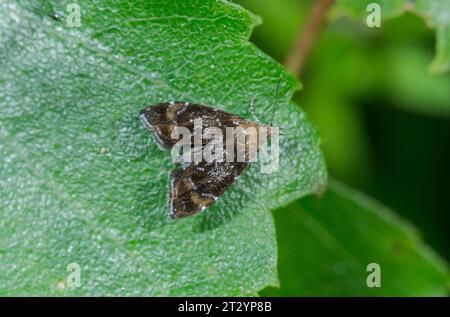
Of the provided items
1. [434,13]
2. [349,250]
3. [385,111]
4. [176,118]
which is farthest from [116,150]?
[385,111]

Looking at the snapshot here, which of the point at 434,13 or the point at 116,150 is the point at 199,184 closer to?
the point at 116,150

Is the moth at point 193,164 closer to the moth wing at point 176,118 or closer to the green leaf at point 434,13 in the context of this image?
the moth wing at point 176,118

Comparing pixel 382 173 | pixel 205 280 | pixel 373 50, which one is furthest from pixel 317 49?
pixel 205 280

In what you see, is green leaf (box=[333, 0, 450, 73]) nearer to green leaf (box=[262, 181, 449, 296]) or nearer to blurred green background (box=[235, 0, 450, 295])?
green leaf (box=[262, 181, 449, 296])

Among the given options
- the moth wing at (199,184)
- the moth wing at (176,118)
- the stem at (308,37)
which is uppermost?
the stem at (308,37)

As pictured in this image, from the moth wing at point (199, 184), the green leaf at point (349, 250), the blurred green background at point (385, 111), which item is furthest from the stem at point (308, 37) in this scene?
the blurred green background at point (385, 111)

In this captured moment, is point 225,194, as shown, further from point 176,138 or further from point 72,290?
point 72,290

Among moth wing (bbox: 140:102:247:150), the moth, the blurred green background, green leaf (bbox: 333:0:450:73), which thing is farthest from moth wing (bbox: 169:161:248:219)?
the blurred green background
